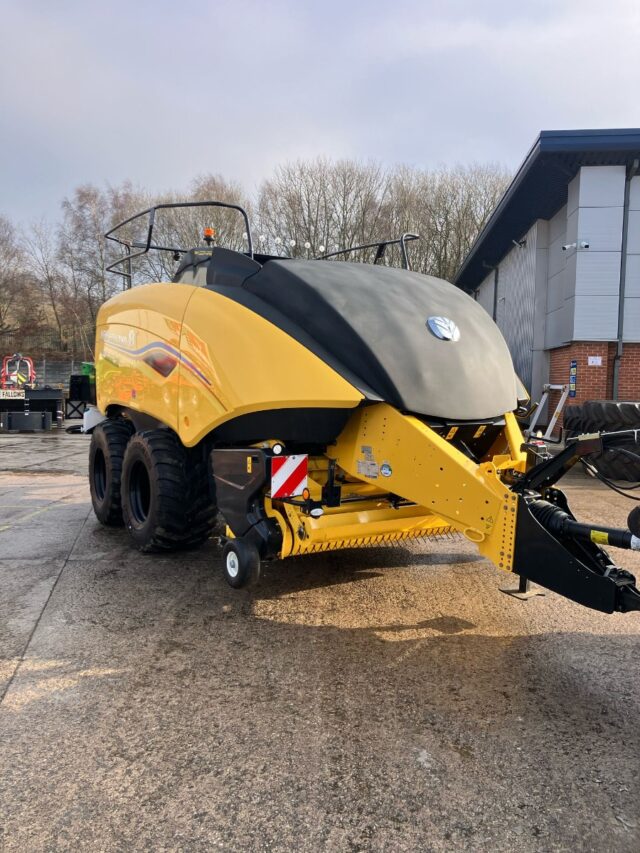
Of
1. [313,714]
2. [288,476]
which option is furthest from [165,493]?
[313,714]

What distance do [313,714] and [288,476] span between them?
142 cm

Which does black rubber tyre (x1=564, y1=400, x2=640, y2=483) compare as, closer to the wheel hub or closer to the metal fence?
the wheel hub

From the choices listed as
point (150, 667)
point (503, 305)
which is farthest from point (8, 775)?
point (503, 305)

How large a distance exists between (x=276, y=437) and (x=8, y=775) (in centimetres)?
221

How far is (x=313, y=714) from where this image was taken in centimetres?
292

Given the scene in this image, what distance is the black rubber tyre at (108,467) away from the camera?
6.11 meters

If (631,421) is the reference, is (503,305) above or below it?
above

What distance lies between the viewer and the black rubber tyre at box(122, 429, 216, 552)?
4.95 metres

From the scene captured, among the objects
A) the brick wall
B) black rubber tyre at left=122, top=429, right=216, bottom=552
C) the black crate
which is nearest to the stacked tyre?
black rubber tyre at left=122, top=429, right=216, bottom=552

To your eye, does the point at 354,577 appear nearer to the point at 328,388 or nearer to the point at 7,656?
the point at 328,388

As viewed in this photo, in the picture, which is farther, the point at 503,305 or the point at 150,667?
the point at 503,305

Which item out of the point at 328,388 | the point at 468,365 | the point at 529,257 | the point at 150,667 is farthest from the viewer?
the point at 529,257

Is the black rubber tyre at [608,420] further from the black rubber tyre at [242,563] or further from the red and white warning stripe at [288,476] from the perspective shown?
the black rubber tyre at [242,563]

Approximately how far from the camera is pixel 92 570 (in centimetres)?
514
